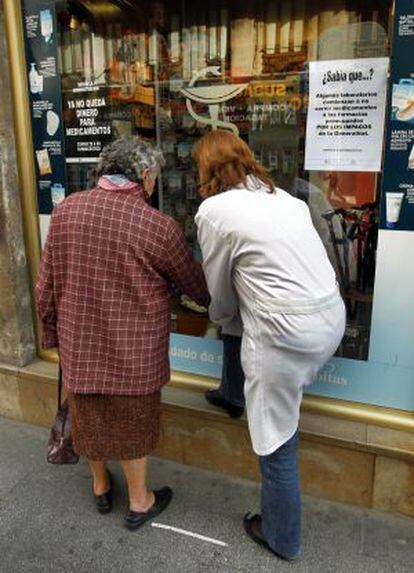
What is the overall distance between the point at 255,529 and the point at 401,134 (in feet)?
6.30

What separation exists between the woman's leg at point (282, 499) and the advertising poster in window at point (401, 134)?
111 cm

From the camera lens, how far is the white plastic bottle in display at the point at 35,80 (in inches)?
121

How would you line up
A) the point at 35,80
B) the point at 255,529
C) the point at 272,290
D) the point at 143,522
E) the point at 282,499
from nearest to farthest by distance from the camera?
the point at 272,290, the point at 282,499, the point at 255,529, the point at 143,522, the point at 35,80

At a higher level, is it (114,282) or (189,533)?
(114,282)

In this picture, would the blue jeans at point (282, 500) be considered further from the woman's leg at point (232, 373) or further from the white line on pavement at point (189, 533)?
the woman's leg at point (232, 373)

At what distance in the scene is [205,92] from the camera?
2.81 metres

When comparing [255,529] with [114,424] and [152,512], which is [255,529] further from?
[114,424]

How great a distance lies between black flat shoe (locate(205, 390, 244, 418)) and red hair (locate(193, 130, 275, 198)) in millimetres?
1187

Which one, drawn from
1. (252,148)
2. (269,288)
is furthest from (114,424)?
(252,148)

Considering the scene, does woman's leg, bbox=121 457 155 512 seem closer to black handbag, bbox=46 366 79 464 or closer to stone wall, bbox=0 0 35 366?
black handbag, bbox=46 366 79 464

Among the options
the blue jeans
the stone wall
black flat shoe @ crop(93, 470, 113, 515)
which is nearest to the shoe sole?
black flat shoe @ crop(93, 470, 113, 515)

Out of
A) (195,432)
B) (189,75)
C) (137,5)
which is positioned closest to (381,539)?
(195,432)

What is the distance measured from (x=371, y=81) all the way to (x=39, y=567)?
8.59ft

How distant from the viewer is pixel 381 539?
2391 mm
